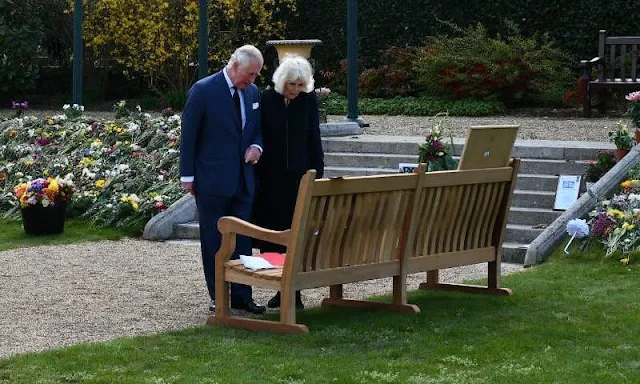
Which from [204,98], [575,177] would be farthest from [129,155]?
[204,98]

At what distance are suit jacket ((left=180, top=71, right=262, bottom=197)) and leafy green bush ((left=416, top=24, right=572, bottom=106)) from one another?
1015 cm

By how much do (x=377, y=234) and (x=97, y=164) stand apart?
19.9 ft

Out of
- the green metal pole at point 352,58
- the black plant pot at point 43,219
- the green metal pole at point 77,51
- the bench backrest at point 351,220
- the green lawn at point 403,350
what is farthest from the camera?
the green metal pole at point 77,51

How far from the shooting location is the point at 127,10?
778 inches

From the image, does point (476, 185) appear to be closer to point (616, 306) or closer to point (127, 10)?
point (616, 306)

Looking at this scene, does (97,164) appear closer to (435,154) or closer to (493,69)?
(435,154)

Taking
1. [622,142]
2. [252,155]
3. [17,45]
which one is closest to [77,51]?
[17,45]

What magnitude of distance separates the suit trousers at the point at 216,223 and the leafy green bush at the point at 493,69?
10113 millimetres

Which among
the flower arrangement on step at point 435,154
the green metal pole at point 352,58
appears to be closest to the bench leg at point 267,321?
the flower arrangement on step at point 435,154

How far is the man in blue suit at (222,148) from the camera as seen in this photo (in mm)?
7355

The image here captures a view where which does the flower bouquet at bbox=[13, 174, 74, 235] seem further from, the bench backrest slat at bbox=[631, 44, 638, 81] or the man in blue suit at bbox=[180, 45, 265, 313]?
the bench backrest slat at bbox=[631, 44, 638, 81]

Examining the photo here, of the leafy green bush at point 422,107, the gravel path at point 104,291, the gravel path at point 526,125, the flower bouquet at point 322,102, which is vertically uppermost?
the flower bouquet at point 322,102

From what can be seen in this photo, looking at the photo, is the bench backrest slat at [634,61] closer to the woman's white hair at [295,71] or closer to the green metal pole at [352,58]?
the green metal pole at [352,58]

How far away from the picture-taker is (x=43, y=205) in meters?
11.0
